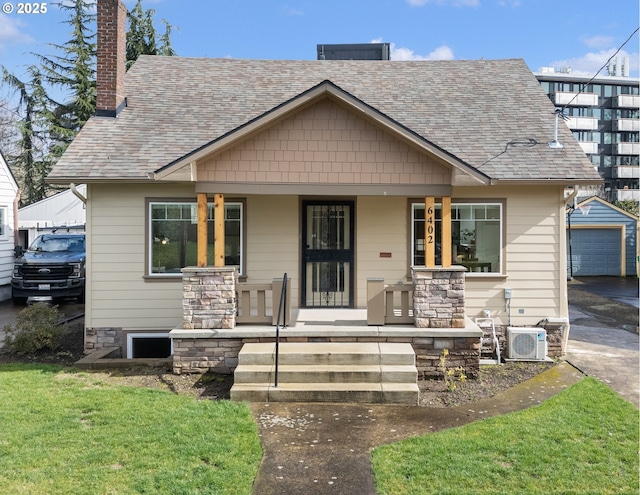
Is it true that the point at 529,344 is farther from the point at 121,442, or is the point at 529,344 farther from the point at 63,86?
the point at 63,86

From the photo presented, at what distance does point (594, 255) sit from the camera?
2275cm

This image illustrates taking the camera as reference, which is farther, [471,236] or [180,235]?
[471,236]

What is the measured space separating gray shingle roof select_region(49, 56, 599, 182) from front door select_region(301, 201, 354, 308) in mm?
2251

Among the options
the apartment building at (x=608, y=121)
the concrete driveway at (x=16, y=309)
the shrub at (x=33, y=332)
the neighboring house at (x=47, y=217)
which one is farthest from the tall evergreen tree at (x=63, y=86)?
the apartment building at (x=608, y=121)

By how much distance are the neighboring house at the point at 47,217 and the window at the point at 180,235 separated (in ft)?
40.7

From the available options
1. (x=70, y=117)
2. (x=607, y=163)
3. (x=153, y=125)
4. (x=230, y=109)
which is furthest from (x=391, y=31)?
(x=607, y=163)

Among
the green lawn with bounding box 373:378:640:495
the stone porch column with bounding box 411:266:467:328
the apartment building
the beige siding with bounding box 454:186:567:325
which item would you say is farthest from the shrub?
the apartment building

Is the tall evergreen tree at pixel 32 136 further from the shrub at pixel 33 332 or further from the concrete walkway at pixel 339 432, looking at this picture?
the concrete walkway at pixel 339 432

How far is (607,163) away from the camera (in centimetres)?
4906

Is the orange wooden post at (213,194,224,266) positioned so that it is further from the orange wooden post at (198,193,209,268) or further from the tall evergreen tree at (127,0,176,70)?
the tall evergreen tree at (127,0,176,70)

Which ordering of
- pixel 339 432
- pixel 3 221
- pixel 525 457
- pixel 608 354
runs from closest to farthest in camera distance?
1. pixel 525 457
2. pixel 339 432
3. pixel 608 354
4. pixel 3 221

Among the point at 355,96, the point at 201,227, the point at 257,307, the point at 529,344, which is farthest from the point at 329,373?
the point at 355,96

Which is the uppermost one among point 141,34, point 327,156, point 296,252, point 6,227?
point 141,34

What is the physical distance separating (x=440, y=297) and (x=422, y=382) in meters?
1.32
